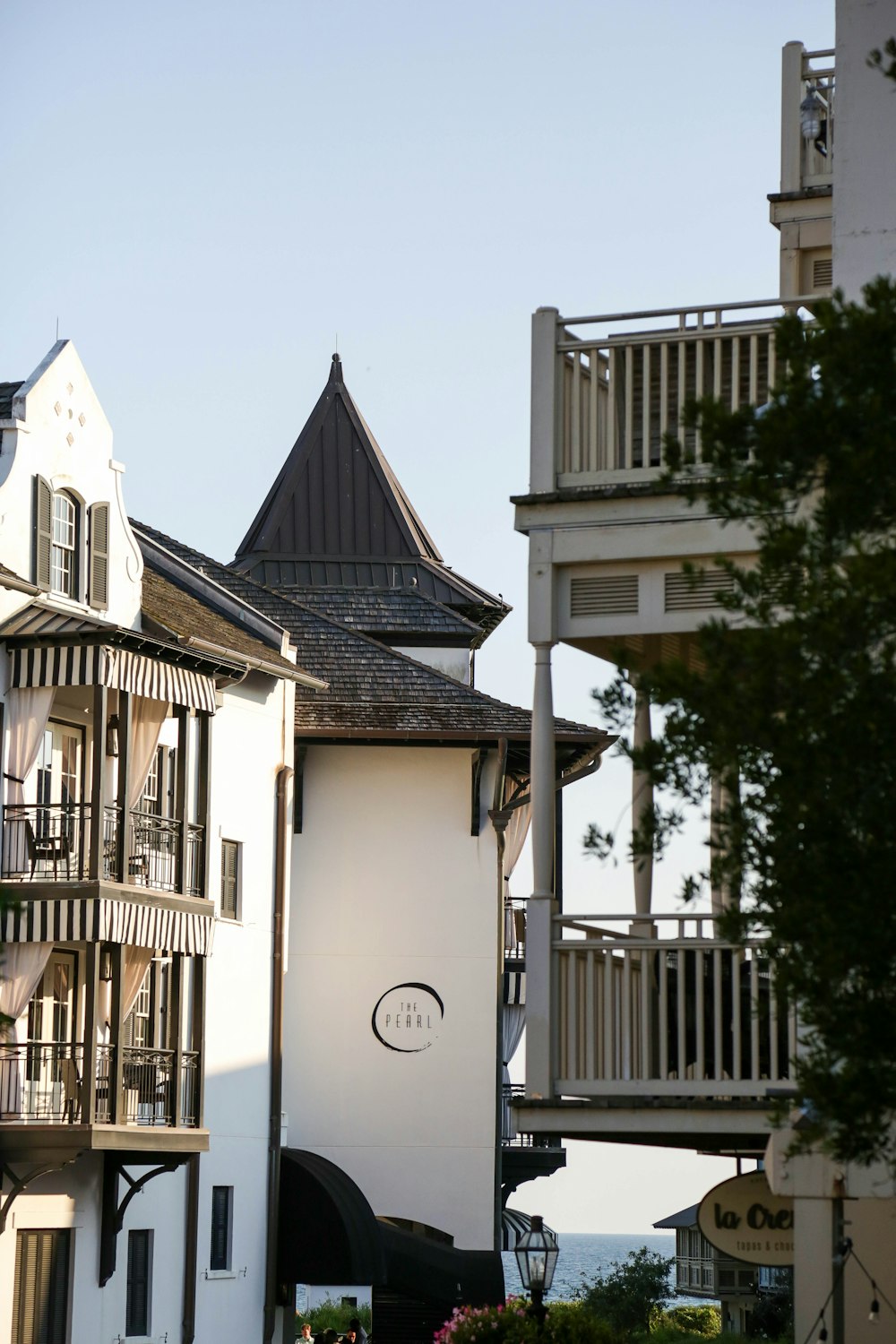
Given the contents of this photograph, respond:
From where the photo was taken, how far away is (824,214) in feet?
59.2

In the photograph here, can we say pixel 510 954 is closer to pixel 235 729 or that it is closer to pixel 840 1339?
pixel 235 729

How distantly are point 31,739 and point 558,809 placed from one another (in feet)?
38.6

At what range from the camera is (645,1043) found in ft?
44.3

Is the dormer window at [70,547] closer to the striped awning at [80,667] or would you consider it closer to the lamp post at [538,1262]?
the striped awning at [80,667]

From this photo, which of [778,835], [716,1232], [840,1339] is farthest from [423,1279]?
[778,835]

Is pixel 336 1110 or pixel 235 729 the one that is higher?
pixel 235 729

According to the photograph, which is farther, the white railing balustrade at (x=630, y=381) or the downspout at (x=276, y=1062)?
the downspout at (x=276, y=1062)

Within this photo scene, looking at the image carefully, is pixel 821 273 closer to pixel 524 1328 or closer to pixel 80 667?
pixel 524 1328

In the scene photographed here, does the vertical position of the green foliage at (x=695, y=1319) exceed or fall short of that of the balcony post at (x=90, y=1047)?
it falls short

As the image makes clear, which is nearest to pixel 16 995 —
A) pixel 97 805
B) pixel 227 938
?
pixel 97 805

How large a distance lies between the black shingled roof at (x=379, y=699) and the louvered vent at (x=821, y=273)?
14.3 metres

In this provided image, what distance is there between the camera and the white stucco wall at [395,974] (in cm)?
3194

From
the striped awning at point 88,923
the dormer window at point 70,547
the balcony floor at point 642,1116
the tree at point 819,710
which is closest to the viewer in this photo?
the tree at point 819,710

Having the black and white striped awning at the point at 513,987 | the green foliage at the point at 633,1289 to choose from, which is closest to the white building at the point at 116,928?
the black and white striped awning at the point at 513,987
